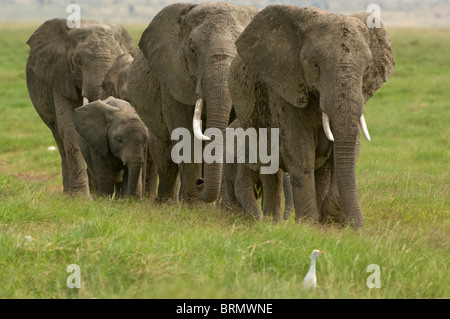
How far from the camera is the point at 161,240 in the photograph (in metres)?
5.52

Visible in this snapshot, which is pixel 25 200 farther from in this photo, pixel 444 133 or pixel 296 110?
pixel 444 133

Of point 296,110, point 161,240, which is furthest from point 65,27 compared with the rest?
point 161,240

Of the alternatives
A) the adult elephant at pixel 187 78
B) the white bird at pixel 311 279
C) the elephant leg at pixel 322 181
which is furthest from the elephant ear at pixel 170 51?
the white bird at pixel 311 279

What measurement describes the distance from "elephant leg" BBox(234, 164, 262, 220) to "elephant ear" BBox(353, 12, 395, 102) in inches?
70.2

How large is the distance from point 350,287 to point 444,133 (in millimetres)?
10114

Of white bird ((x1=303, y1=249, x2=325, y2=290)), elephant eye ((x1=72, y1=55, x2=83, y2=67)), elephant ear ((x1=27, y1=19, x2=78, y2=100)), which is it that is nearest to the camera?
white bird ((x1=303, y1=249, x2=325, y2=290))

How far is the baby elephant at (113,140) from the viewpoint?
911 cm

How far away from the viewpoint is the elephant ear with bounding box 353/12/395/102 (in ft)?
21.1

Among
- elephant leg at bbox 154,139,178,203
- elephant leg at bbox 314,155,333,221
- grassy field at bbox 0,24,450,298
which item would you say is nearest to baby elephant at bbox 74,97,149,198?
elephant leg at bbox 154,139,178,203

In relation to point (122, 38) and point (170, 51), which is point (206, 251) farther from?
point (122, 38)

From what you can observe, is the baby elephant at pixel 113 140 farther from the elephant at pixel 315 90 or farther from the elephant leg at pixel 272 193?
the elephant at pixel 315 90

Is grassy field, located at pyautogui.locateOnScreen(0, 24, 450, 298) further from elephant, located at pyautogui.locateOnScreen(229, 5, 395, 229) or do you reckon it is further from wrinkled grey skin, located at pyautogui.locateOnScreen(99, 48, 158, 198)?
wrinkled grey skin, located at pyautogui.locateOnScreen(99, 48, 158, 198)

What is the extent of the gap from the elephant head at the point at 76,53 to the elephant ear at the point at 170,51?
6.78 ft

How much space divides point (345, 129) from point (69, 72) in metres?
6.16
